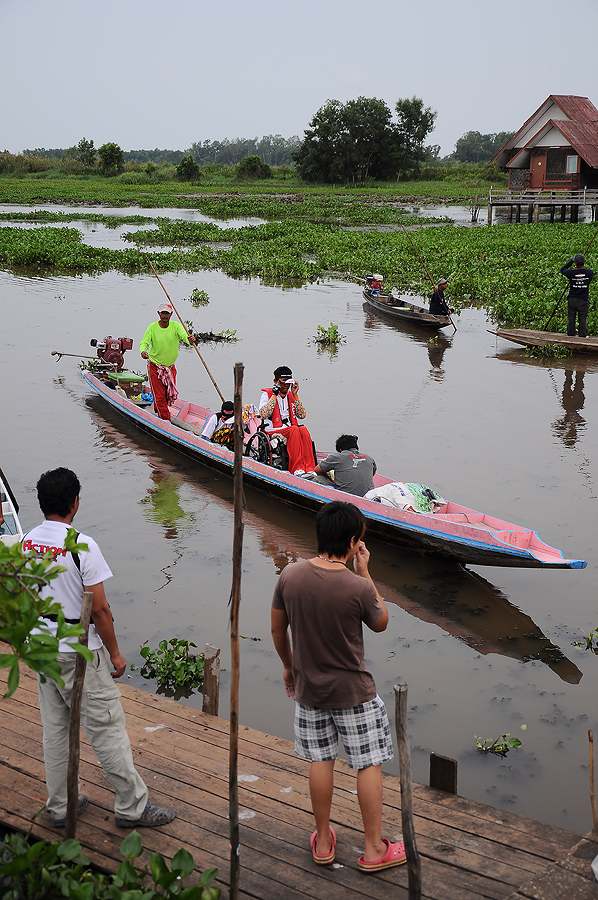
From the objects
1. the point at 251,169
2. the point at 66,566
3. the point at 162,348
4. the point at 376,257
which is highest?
the point at 251,169

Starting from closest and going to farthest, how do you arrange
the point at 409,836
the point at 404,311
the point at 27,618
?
the point at 27,618 < the point at 409,836 < the point at 404,311

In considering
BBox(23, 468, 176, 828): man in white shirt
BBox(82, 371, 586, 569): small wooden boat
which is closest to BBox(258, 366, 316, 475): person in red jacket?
BBox(82, 371, 586, 569): small wooden boat

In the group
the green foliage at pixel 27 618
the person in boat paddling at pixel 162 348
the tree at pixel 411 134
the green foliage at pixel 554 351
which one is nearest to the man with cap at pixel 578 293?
the green foliage at pixel 554 351

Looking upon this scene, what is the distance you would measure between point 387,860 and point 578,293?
47.9 feet

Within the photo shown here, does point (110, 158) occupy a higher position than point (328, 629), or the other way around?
point (110, 158)

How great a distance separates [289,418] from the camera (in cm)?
980

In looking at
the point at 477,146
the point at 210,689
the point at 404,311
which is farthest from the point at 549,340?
the point at 477,146

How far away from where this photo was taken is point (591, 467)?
11273mm

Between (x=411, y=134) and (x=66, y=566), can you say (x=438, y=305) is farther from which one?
(x=411, y=134)

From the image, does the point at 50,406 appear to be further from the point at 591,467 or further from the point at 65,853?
the point at 65,853

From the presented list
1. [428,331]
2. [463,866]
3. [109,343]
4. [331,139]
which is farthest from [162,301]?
[331,139]

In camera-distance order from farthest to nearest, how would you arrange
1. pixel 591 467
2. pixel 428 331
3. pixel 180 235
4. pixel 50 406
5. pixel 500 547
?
pixel 180 235 < pixel 428 331 < pixel 50 406 < pixel 591 467 < pixel 500 547

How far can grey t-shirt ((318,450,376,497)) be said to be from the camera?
888 centimetres

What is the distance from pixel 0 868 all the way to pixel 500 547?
492 centimetres
